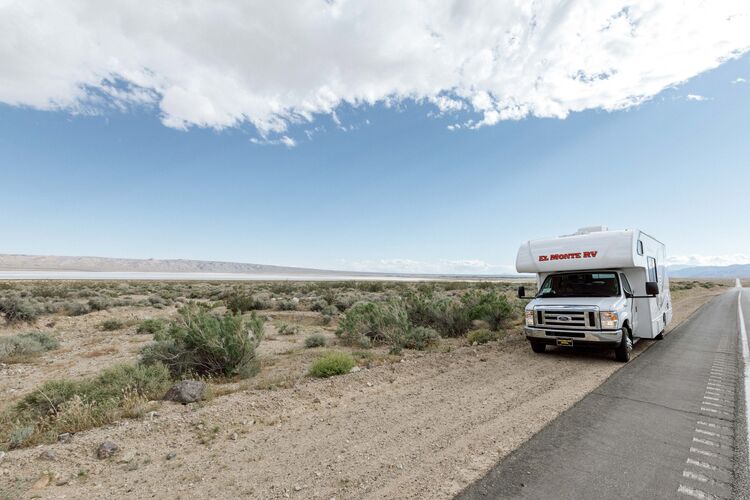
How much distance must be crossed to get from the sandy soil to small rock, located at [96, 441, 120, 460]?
3.4 inches

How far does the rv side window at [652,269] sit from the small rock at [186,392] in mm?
12004

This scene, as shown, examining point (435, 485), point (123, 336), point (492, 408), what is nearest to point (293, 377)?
point (492, 408)

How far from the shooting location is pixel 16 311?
16656mm

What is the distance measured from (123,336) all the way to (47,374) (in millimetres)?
4894

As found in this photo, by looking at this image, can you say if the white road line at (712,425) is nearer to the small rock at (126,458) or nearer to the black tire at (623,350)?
the black tire at (623,350)

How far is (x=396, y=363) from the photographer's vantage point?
8.80 meters

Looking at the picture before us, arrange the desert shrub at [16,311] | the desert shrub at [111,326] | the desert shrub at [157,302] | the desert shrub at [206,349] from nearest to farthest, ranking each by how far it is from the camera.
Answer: the desert shrub at [206,349] → the desert shrub at [111,326] → the desert shrub at [16,311] → the desert shrub at [157,302]

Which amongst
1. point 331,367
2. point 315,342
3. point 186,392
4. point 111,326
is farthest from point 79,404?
point 111,326

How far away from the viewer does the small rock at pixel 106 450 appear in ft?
14.8

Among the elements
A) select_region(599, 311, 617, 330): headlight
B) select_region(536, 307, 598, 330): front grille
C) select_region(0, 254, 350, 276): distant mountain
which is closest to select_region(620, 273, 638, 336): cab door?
select_region(599, 311, 617, 330): headlight

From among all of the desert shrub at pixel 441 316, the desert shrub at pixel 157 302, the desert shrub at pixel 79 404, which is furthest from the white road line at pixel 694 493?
the desert shrub at pixel 157 302

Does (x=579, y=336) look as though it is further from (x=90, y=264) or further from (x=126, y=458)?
(x=90, y=264)

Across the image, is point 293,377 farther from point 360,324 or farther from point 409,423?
point 360,324

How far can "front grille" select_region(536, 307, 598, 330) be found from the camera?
848 cm
